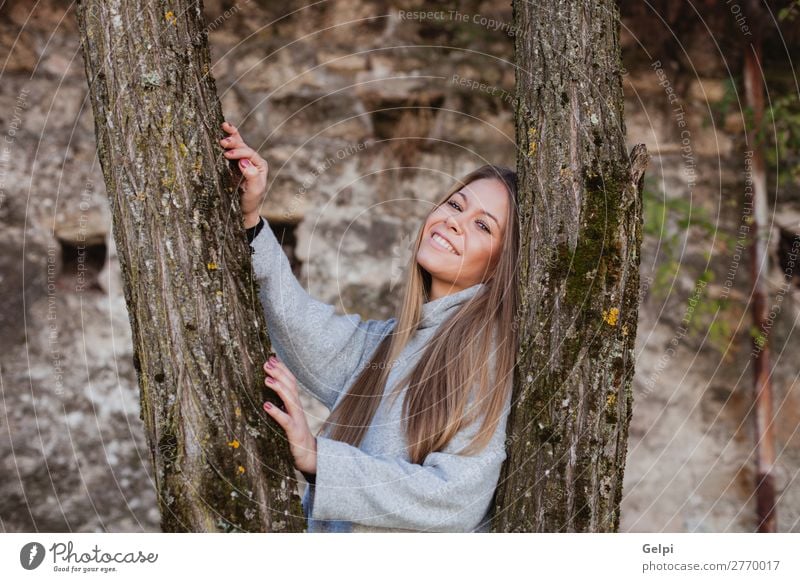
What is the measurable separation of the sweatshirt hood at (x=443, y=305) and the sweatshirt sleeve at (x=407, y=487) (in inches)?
11.7

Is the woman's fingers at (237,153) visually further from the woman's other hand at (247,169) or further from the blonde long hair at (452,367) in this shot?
the blonde long hair at (452,367)

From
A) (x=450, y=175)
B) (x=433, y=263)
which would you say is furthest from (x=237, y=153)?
(x=450, y=175)

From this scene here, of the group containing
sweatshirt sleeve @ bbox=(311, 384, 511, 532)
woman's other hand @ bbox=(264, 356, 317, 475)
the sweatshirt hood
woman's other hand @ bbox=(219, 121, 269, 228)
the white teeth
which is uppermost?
woman's other hand @ bbox=(219, 121, 269, 228)

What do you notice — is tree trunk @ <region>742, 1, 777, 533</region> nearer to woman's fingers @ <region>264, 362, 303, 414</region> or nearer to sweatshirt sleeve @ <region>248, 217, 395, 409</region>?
sweatshirt sleeve @ <region>248, 217, 395, 409</region>

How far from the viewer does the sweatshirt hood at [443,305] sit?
175 cm

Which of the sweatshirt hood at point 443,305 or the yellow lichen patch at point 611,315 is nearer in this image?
the yellow lichen patch at point 611,315

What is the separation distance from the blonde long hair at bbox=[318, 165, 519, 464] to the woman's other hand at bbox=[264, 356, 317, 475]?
24cm

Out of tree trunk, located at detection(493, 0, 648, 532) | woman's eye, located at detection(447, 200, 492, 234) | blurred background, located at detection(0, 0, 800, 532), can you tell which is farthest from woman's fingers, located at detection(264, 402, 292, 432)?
blurred background, located at detection(0, 0, 800, 532)

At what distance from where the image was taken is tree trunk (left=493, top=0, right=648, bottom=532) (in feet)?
4.63

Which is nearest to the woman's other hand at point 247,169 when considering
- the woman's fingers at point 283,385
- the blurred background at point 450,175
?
the woman's fingers at point 283,385
